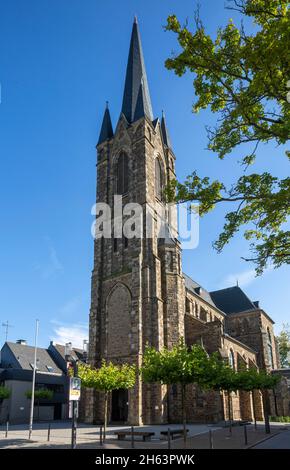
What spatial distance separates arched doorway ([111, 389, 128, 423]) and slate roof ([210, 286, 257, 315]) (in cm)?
2734

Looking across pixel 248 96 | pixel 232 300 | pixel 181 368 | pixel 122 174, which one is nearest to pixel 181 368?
pixel 181 368

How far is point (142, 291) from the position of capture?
31.6 meters

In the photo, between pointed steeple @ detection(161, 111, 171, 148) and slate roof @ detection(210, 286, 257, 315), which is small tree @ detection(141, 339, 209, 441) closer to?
pointed steeple @ detection(161, 111, 171, 148)

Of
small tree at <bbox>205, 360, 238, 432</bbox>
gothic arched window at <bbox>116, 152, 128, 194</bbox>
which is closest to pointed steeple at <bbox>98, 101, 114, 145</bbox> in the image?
gothic arched window at <bbox>116, 152, 128, 194</bbox>

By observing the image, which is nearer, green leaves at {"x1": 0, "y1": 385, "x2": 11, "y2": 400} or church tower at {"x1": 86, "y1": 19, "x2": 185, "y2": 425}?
church tower at {"x1": 86, "y1": 19, "x2": 185, "y2": 425}

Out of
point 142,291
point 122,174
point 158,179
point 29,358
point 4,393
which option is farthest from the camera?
point 29,358

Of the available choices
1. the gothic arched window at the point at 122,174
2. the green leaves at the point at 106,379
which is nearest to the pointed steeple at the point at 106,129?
the gothic arched window at the point at 122,174

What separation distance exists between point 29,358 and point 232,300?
29812 mm

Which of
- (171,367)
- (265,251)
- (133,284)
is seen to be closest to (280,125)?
(265,251)

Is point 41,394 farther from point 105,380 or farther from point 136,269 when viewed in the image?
point 105,380

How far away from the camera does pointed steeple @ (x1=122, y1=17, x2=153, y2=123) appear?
1575 inches

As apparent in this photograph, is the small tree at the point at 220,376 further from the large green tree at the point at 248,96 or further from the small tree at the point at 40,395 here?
the small tree at the point at 40,395

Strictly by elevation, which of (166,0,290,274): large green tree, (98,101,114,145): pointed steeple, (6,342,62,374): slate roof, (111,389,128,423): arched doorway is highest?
(98,101,114,145): pointed steeple

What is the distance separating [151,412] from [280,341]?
42.7m
